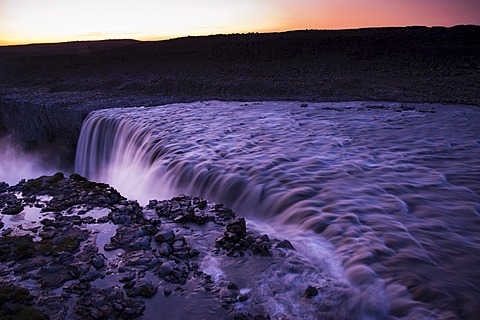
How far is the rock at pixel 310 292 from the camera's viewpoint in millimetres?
4047

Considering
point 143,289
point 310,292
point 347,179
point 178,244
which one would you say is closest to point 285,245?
point 310,292

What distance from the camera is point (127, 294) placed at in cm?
409

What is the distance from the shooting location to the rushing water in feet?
14.5

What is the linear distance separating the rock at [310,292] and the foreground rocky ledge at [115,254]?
1 cm

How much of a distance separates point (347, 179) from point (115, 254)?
4611 mm

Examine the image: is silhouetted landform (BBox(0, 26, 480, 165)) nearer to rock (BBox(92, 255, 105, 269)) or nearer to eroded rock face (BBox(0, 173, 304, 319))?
eroded rock face (BBox(0, 173, 304, 319))

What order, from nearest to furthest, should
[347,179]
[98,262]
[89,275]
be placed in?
1. [89,275]
2. [98,262]
3. [347,179]

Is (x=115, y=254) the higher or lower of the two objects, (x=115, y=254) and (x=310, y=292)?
the lower

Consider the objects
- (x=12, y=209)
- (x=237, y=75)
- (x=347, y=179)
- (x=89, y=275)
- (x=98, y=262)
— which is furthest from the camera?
(x=237, y=75)

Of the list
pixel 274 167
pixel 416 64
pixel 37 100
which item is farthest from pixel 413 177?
pixel 416 64

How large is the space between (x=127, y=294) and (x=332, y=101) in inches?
581

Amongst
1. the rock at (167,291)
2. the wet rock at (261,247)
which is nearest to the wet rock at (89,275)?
the rock at (167,291)

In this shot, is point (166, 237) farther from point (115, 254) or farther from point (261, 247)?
point (261, 247)

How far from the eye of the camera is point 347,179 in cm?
746
